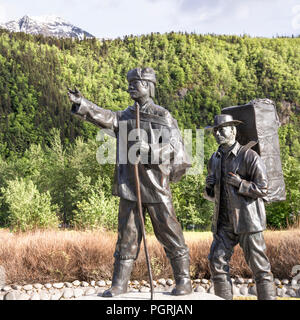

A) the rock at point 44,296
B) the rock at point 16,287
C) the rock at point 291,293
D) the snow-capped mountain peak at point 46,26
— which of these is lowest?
the rock at point 291,293

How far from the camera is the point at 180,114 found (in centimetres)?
5219

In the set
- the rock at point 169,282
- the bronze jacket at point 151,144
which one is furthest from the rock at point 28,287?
the bronze jacket at point 151,144

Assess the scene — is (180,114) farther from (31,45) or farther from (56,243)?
(56,243)

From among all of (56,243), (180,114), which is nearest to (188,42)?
(180,114)

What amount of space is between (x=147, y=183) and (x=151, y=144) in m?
0.38

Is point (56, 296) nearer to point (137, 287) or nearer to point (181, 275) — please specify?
point (137, 287)

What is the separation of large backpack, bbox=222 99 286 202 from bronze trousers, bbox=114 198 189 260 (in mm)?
1007

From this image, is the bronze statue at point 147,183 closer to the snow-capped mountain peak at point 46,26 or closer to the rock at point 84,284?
the rock at point 84,284

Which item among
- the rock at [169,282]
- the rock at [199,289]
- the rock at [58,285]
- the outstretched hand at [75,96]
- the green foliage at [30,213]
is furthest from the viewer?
the green foliage at [30,213]

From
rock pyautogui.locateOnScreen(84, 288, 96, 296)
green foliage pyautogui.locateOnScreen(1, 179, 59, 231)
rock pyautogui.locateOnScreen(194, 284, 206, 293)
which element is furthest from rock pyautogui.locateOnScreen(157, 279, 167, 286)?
green foliage pyautogui.locateOnScreen(1, 179, 59, 231)

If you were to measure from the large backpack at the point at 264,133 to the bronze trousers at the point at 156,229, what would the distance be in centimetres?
101

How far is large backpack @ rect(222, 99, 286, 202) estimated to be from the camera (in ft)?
13.5

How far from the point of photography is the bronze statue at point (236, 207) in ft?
12.5

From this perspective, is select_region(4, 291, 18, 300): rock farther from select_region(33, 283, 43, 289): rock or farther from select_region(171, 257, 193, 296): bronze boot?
select_region(171, 257, 193, 296): bronze boot
